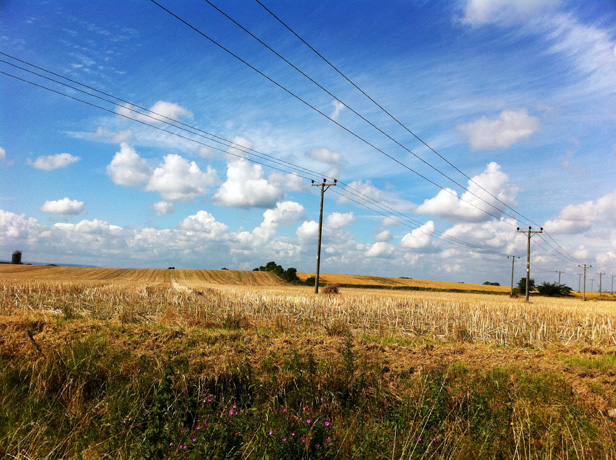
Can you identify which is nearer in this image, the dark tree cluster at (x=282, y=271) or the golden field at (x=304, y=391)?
the golden field at (x=304, y=391)

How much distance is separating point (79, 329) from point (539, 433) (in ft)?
37.1

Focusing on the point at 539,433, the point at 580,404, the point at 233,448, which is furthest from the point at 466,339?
the point at 233,448

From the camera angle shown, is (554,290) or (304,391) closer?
(304,391)

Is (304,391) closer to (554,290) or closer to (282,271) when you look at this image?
(282,271)

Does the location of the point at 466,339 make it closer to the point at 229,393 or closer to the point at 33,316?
the point at 229,393

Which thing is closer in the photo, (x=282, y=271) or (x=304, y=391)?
(x=304, y=391)

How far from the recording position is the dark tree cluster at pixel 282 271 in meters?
85.7

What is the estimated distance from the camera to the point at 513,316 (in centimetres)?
2166

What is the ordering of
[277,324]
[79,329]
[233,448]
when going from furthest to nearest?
[277,324] < [79,329] < [233,448]

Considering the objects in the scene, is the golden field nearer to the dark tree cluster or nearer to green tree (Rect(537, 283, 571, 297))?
the dark tree cluster

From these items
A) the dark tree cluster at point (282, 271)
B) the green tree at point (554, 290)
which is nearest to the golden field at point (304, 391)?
the dark tree cluster at point (282, 271)

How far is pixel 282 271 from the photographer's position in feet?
296

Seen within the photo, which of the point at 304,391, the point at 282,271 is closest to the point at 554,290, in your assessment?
the point at 282,271

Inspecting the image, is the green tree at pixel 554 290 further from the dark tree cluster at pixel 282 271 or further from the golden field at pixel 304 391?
the golden field at pixel 304 391
